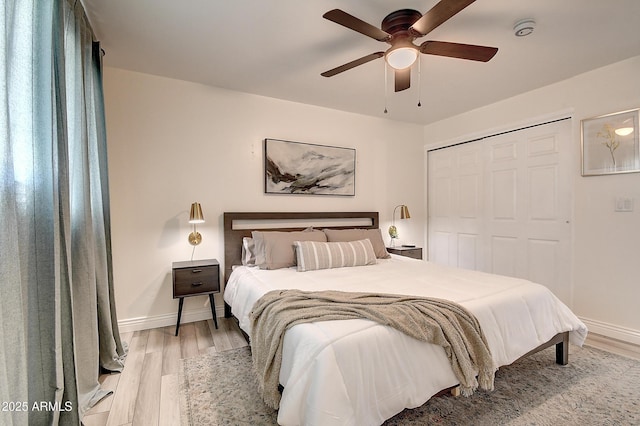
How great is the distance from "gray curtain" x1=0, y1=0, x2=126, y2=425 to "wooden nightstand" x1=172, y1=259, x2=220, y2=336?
94 cm

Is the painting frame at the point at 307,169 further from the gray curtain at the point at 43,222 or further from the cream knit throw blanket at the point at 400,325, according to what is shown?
the cream knit throw blanket at the point at 400,325

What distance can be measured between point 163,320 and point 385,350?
100 inches

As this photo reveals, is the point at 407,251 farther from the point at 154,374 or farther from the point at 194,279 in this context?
the point at 154,374

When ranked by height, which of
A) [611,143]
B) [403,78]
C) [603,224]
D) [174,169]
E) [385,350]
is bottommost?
[385,350]

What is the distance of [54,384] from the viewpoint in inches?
51.8

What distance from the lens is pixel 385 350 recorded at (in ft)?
4.63

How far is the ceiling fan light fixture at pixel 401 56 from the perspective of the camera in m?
1.94

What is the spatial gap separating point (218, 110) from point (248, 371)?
2.63m

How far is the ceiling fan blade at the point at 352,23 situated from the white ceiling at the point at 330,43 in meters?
0.23

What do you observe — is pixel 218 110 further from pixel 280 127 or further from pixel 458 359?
pixel 458 359

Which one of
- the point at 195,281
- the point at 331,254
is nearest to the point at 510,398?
the point at 331,254

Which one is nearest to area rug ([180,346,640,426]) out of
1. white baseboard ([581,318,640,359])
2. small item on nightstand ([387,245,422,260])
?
white baseboard ([581,318,640,359])

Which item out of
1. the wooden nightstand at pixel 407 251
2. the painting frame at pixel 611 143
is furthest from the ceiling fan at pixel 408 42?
the wooden nightstand at pixel 407 251

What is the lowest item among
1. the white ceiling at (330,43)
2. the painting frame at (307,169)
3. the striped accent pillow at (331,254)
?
the striped accent pillow at (331,254)
